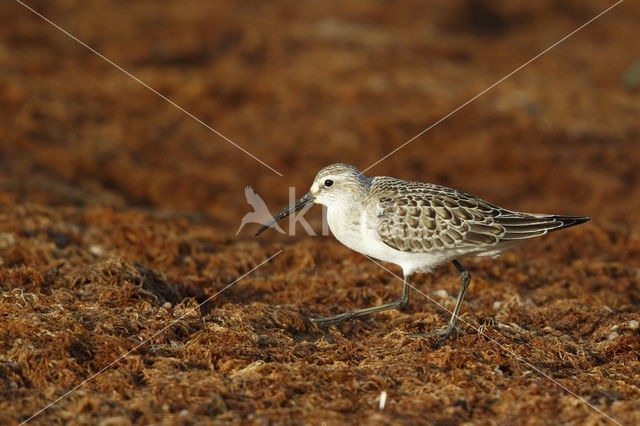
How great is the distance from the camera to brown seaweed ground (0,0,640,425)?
219 inches

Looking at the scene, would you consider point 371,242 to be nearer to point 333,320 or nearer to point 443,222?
point 443,222

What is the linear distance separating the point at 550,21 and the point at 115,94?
618 inches

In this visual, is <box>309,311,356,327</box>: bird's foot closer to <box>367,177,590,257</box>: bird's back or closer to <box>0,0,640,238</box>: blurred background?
<box>367,177,590,257</box>: bird's back

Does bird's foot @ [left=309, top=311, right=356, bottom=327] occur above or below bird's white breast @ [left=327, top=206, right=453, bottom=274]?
below

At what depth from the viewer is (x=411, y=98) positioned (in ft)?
59.5

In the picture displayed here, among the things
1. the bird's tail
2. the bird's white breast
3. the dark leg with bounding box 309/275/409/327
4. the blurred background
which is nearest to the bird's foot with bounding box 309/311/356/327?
the dark leg with bounding box 309/275/409/327

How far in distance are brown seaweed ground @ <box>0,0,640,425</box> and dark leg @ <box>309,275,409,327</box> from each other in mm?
116

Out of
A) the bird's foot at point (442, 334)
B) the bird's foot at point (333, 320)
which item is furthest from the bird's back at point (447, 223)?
the bird's foot at point (333, 320)

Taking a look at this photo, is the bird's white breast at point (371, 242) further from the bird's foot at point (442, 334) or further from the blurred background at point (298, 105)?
the blurred background at point (298, 105)

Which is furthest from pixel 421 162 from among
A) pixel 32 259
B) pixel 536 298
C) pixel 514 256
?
pixel 32 259

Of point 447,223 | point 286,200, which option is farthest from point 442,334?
point 286,200

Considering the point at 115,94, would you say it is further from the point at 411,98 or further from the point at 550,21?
the point at 550,21

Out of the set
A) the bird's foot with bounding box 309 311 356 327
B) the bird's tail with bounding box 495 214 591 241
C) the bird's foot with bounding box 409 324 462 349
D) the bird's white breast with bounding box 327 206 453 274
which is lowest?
the bird's foot with bounding box 309 311 356 327

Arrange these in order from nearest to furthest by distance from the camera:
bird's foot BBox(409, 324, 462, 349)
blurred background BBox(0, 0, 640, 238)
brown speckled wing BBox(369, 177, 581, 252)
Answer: bird's foot BBox(409, 324, 462, 349) → brown speckled wing BBox(369, 177, 581, 252) → blurred background BBox(0, 0, 640, 238)
